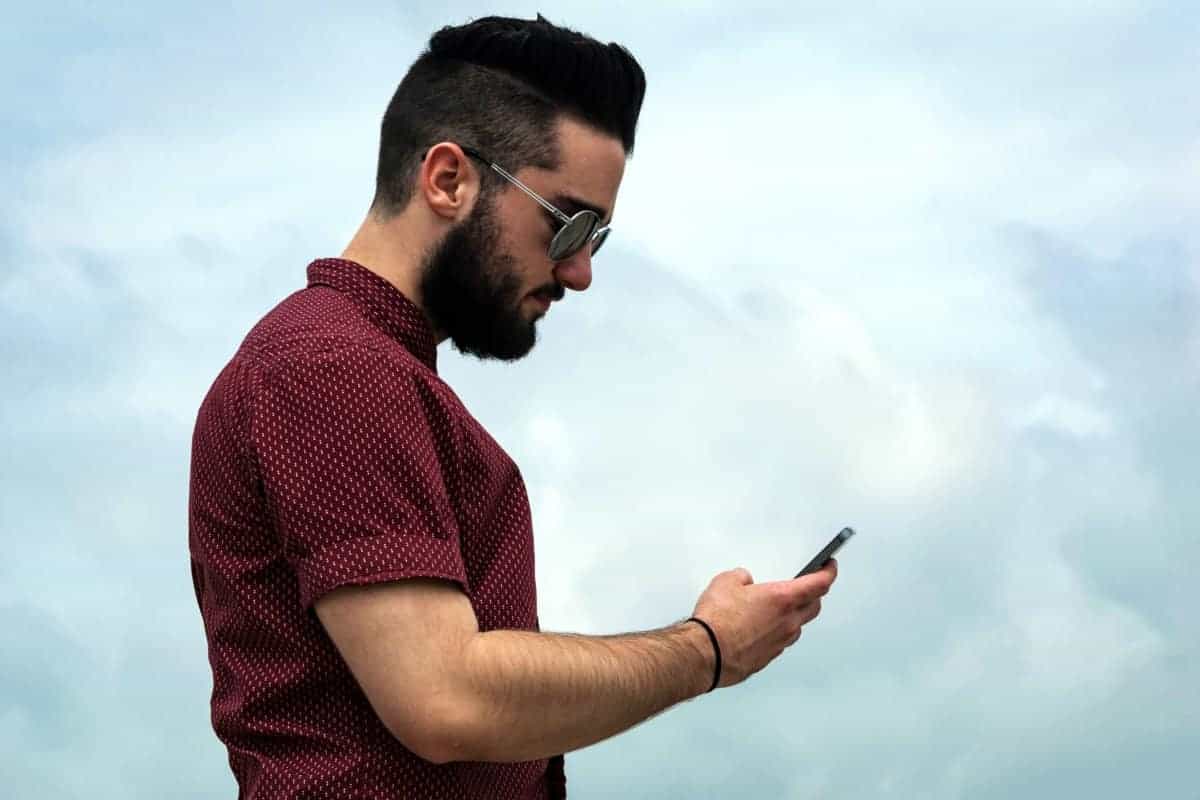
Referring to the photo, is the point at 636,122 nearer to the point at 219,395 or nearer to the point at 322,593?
the point at 219,395

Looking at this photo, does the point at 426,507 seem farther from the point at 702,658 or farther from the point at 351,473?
the point at 702,658

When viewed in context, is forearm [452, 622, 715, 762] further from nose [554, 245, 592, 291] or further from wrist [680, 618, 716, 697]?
nose [554, 245, 592, 291]

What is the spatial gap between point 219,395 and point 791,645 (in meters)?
1.92

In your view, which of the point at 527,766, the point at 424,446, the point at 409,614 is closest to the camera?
the point at 409,614

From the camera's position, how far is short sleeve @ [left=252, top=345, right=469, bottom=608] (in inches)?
168

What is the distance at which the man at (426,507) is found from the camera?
14.1ft

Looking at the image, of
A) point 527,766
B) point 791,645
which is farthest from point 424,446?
point 791,645

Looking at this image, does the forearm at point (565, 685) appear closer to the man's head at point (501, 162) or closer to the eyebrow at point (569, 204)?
the man's head at point (501, 162)

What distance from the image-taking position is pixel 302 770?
4.53 metres

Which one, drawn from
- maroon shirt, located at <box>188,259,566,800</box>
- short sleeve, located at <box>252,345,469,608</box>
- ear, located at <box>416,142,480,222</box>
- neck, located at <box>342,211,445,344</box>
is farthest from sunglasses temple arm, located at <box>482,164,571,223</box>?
short sleeve, located at <box>252,345,469,608</box>

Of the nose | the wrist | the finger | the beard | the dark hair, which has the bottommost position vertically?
the wrist


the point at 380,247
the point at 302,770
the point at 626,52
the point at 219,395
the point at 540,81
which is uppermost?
the point at 626,52

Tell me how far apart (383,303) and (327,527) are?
3.19 ft

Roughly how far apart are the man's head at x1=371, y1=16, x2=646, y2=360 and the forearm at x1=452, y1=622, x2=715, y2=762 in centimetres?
119
